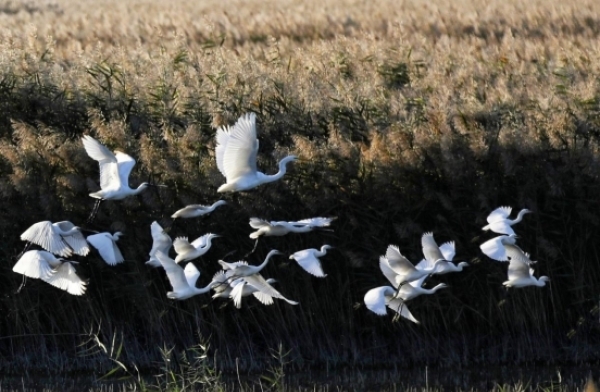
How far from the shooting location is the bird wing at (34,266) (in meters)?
6.73

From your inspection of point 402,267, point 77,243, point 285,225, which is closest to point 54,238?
point 77,243

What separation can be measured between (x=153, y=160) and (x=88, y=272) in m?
1.09

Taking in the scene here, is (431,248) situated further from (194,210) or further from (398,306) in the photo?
(194,210)

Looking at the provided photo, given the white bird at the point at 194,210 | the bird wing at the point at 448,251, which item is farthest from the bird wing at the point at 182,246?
the bird wing at the point at 448,251

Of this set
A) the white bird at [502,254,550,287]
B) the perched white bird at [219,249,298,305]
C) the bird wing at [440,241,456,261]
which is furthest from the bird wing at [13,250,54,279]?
the white bird at [502,254,550,287]

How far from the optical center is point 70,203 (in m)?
8.00

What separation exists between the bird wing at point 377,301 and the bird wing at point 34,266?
2.03 metres

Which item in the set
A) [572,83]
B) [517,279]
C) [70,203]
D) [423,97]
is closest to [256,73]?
[423,97]

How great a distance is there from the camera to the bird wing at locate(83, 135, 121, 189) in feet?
22.1

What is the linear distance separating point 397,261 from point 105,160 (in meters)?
1.96

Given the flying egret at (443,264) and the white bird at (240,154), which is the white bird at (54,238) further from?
the flying egret at (443,264)

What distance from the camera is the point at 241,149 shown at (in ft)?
20.9

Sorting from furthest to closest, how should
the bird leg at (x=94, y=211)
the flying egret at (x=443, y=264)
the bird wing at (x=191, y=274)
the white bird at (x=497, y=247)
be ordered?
the bird leg at (x=94, y=211)
the bird wing at (x=191, y=274)
the flying egret at (x=443, y=264)
the white bird at (x=497, y=247)

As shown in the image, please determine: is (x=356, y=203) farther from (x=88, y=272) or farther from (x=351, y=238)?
(x=88, y=272)
